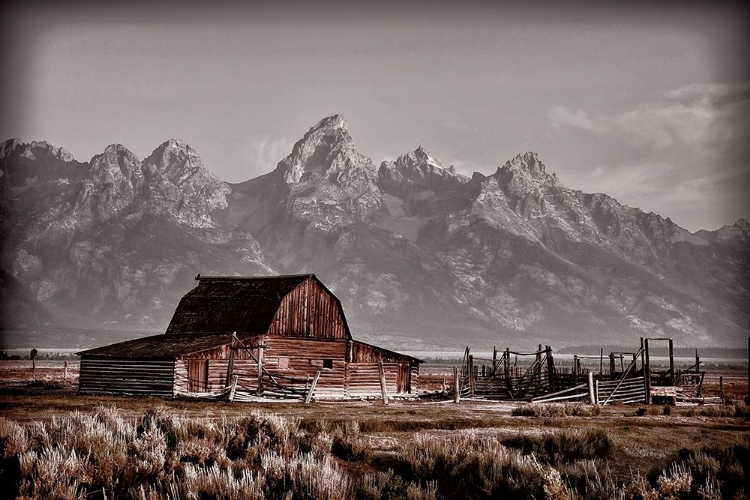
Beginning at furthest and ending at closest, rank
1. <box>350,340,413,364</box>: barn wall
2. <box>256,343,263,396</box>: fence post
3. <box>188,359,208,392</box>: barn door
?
<box>350,340,413,364</box>: barn wall, <box>188,359,208,392</box>: barn door, <box>256,343,263,396</box>: fence post

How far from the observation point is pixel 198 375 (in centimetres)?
A: 3750

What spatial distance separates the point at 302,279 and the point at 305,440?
2626 cm

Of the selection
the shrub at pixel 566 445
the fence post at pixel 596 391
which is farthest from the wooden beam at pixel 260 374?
the shrub at pixel 566 445

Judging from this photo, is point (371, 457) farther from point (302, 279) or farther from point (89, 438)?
point (302, 279)

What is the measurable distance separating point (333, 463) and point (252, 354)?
23.7m

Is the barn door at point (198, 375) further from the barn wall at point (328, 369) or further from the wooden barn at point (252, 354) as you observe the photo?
the barn wall at point (328, 369)

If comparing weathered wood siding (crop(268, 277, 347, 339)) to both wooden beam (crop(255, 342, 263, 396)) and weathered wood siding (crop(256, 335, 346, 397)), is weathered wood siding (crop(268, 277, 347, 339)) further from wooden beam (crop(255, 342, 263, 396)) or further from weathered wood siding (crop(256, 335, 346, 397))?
wooden beam (crop(255, 342, 263, 396))

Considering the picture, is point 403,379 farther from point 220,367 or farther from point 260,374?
point 220,367

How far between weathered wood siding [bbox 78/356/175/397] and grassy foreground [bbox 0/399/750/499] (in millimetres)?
16632

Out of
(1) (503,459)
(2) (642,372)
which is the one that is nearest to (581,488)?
(1) (503,459)

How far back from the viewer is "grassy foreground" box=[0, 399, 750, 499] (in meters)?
13.4

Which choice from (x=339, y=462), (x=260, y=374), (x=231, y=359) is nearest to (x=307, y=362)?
(x=260, y=374)

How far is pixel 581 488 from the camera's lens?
47.0ft

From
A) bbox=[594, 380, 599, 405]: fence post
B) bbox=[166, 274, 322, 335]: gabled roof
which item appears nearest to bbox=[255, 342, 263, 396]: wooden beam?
bbox=[166, 274, 322, 335]: gabled roof
